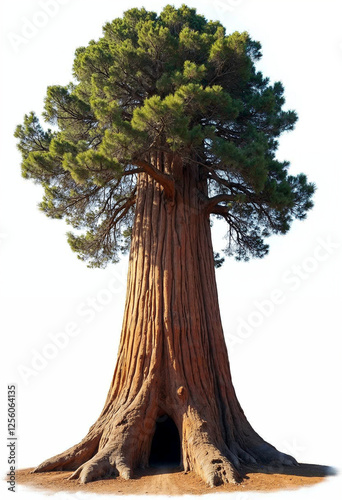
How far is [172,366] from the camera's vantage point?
7105 mm

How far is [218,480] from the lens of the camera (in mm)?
Result: 5617

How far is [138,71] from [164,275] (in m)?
4.34

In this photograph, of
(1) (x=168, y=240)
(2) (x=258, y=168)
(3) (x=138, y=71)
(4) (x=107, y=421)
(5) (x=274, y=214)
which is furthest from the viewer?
(5) (x=274, y=214)

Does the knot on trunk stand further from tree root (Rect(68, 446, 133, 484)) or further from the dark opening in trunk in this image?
tree root (Rect(68, 446, 133, 484))

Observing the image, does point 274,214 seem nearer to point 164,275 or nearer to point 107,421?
point 164,275

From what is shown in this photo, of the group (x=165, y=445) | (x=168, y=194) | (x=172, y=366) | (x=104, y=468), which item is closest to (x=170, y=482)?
(x=104, y=468)

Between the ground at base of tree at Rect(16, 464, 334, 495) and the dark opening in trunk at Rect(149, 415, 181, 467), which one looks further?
the dark opening in trunk at Rect(149, 415, 181, 467)

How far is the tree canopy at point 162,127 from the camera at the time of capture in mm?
7230

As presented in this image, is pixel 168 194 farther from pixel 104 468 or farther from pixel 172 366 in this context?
pixel 104 468

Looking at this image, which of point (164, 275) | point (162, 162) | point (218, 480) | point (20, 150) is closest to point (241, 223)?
point (162, 162)

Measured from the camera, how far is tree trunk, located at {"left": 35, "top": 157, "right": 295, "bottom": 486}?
6.42 metres

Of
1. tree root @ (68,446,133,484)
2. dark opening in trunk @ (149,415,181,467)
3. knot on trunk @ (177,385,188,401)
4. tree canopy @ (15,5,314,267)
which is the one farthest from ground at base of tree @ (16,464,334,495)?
tree canopy @ (15,5,314,267)

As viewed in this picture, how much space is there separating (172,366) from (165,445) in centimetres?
177

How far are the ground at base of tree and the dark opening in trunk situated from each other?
77cm
